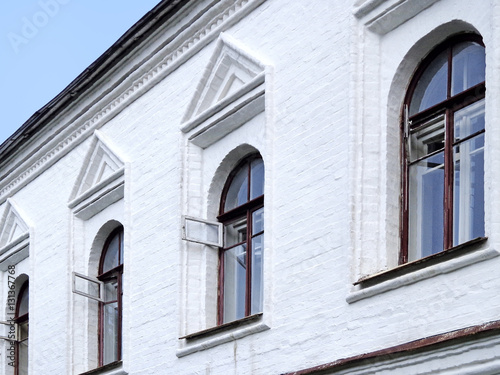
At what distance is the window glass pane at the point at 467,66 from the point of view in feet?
33.1

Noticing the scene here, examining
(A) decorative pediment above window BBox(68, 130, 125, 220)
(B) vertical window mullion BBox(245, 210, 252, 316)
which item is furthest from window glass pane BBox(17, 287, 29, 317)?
(B) vertical window mullion BBox(245, 210, 252, 316)

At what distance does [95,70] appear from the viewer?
1570 centimetres

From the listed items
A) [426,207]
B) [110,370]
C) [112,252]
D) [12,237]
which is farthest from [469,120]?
[12,237]

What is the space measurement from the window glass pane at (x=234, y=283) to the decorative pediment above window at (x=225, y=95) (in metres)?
1.26

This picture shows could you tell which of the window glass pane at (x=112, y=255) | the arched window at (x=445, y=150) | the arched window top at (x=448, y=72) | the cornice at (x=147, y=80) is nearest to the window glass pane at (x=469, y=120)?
the arched window at (x=445, y=150)

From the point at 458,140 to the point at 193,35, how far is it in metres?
4.53

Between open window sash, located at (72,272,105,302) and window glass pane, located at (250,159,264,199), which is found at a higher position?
window glass pane, located at (250,159,264,199)

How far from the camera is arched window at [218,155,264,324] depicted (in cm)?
1262

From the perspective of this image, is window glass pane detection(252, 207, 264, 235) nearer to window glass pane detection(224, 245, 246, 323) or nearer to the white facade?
window glass pane detection(224, 245, 246, 323)

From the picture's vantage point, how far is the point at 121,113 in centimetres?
1547

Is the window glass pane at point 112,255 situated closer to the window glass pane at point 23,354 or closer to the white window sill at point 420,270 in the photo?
the window glass pane at point 23,354

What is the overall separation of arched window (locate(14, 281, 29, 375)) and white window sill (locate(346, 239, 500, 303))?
884 centimetres

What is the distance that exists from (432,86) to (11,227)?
9471 millimetres

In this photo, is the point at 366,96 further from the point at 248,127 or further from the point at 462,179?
the point at 248,127
